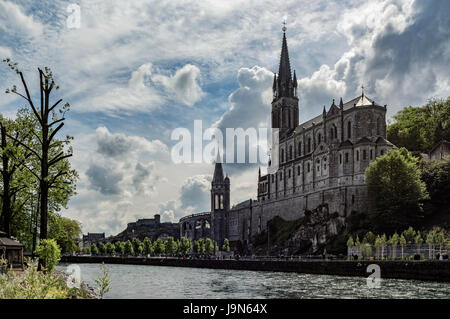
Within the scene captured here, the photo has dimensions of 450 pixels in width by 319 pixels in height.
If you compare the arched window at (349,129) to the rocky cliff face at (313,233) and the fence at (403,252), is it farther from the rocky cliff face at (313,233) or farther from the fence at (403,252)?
the fence at (403,252)

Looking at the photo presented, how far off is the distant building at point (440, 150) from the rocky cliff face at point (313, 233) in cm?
1991

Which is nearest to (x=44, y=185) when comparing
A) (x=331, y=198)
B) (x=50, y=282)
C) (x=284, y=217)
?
(x=50, y=282)

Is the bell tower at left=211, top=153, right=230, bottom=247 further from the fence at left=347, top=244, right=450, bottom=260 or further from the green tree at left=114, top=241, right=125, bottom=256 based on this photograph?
the fence at left=347, top=244, right=450, bottom=260

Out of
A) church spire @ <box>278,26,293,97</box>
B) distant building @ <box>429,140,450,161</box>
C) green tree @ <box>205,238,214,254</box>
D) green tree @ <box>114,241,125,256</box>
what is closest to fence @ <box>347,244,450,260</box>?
distant building @ <box>429,140,450,161</box>

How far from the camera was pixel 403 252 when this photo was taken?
49.1 m

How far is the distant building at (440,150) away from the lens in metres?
81.2

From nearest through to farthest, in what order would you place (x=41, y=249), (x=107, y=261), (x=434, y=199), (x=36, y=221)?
(x=41, y=249), (x=36, y=221), (x=434, y=199), (x=107, y=261)

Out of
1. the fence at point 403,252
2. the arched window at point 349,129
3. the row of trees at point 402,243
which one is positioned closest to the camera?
the fence at point 403,252

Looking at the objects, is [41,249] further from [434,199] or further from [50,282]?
[434,199]

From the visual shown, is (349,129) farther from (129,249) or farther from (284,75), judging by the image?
(129,249)

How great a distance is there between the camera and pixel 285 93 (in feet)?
389

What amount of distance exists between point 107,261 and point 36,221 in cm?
7436

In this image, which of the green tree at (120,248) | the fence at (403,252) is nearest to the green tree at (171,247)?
the green tree at (120,248)

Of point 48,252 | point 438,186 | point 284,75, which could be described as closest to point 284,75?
point 284,75
